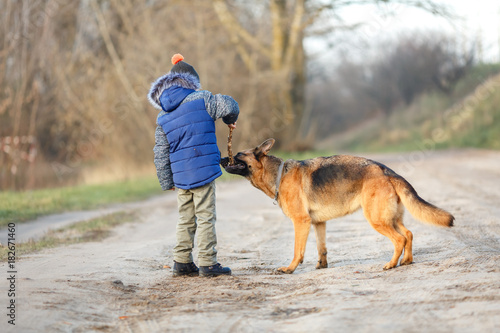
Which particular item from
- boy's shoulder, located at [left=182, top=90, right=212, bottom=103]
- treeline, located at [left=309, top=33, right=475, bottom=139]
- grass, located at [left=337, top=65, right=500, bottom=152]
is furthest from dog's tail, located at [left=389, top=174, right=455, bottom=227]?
treeline, located at [left=309, top=33, right=475, bottom=139]

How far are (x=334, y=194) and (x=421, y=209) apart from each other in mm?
962

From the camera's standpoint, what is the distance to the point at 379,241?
806cm

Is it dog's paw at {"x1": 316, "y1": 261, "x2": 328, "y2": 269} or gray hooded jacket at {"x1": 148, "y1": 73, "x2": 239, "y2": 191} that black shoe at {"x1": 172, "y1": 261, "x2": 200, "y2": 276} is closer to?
gray hooded jacket at {"x1": 148, "y1": 73, "x2": 239, "y2": 191}

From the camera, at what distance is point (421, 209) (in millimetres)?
6262

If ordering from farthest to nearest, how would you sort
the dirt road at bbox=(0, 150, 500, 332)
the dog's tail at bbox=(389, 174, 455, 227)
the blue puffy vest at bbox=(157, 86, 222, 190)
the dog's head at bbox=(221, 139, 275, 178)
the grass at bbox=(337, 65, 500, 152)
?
the grass at bbox=(337, 65, 500, 152) → the dog's head at bbox=(221, 139, 275, 178) → the blue puffy vest at bbox=(157, 86, 222, 190) → the dog's tail at bbox=(389, 174, 455, 227) → the dirt road at bbox=(0, 150, 500, 332)

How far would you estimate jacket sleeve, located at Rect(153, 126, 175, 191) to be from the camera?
655 centimetres

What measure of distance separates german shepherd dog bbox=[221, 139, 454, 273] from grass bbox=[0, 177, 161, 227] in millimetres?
5834

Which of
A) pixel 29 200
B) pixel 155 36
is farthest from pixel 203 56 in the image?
pixel 29 200

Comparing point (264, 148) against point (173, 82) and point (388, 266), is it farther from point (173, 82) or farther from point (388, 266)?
point (388, 266)

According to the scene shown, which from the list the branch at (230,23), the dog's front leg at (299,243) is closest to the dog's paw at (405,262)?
the dog's front leg at (299,243)

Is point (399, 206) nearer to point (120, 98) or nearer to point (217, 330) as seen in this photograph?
point (217, 330)

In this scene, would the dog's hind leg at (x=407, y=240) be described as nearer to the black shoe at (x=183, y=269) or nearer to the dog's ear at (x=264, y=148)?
the dog's ear at (x=264, y=148)

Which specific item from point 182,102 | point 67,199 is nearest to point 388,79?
point 67,199

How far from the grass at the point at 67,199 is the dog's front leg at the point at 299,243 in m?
6.16
